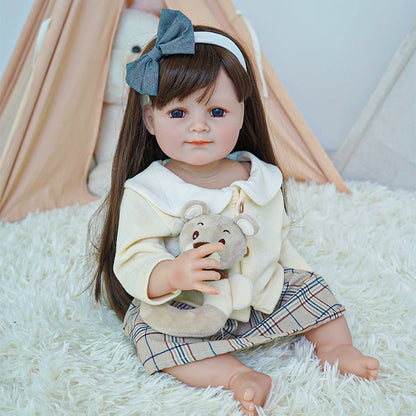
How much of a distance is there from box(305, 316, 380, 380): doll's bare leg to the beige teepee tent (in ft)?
2.65

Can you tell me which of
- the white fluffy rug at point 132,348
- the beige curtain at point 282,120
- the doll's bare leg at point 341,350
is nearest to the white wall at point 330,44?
the beige curtain at point 282,120

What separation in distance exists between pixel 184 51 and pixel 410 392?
679 mm

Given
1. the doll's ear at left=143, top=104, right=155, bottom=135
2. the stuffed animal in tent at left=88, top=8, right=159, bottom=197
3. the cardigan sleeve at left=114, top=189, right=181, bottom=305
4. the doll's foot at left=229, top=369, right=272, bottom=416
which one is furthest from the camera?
the stuffed animal in tent at left=88, top=8, right=159, bottom=197

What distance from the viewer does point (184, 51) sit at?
92cm

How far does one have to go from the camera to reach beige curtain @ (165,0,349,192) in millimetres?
1746

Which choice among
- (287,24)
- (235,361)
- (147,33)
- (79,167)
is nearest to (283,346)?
(235,361)

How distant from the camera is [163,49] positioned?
931 millimetres

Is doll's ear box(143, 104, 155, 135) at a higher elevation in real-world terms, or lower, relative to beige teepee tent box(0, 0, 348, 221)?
higher

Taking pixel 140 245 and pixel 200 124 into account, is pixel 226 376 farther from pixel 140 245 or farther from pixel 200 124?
pixel 200 124

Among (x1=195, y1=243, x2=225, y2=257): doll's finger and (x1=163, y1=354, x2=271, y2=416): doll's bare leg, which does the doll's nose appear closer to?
(x1=195, y1=243, x2=225, y2=257): doll's finger

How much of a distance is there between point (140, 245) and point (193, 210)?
11 cm

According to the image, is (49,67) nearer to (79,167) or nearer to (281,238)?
(79,167)

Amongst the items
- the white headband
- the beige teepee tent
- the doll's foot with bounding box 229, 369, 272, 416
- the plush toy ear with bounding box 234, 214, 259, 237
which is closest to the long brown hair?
the white headband

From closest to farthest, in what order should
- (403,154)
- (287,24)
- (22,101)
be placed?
1. (22,101)
2. (403,154)
3. (287,24)
